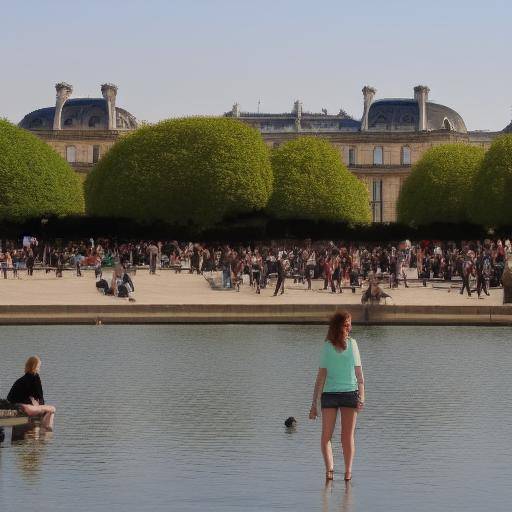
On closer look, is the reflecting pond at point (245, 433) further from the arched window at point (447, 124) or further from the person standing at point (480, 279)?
the arched window at point (447, 124)

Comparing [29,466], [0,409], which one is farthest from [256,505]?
[0,409]

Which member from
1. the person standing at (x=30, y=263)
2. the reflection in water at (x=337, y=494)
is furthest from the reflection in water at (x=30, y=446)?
the person standing at (x=30, y=263)

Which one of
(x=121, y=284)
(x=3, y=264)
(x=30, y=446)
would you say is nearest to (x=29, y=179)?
(x=3, y=264)

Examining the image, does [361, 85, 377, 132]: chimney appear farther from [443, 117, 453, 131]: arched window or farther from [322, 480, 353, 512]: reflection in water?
[322, 480, 353, 512]: reflection in water

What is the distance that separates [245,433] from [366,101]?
364 ft

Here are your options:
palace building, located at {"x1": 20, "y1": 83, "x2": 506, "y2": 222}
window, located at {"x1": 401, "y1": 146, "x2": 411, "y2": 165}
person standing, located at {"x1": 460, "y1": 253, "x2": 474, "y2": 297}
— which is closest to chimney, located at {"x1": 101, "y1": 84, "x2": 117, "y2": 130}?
palace building, located at {"x1": 20, "y1": 83, "x2": 506, "y2": 222}

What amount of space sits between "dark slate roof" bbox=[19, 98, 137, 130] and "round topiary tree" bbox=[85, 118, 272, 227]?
42.6 meters

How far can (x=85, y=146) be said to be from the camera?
12250 cm

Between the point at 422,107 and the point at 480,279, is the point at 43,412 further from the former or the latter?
the point at 422,107

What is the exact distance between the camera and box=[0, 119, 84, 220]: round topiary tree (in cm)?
7588

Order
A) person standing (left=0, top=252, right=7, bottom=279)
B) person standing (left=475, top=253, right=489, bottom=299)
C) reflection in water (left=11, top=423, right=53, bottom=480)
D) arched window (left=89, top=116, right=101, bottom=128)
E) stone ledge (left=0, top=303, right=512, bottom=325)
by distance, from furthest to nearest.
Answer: arched window (left=89, top=116, right=101, bottom=128), person standing (left=0, top=252, right=7, bottom=279), person standing (left=475, top=253, right=489, bottom=299), stone ledge (left=0, top=303, right=512, bottom=325), reflection in water (left=11, top=423, right=53, bottom=480)

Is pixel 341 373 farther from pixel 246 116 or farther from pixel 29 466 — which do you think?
pixel 246 116

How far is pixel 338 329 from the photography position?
41.1 feet

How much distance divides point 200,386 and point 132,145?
60814 mm
